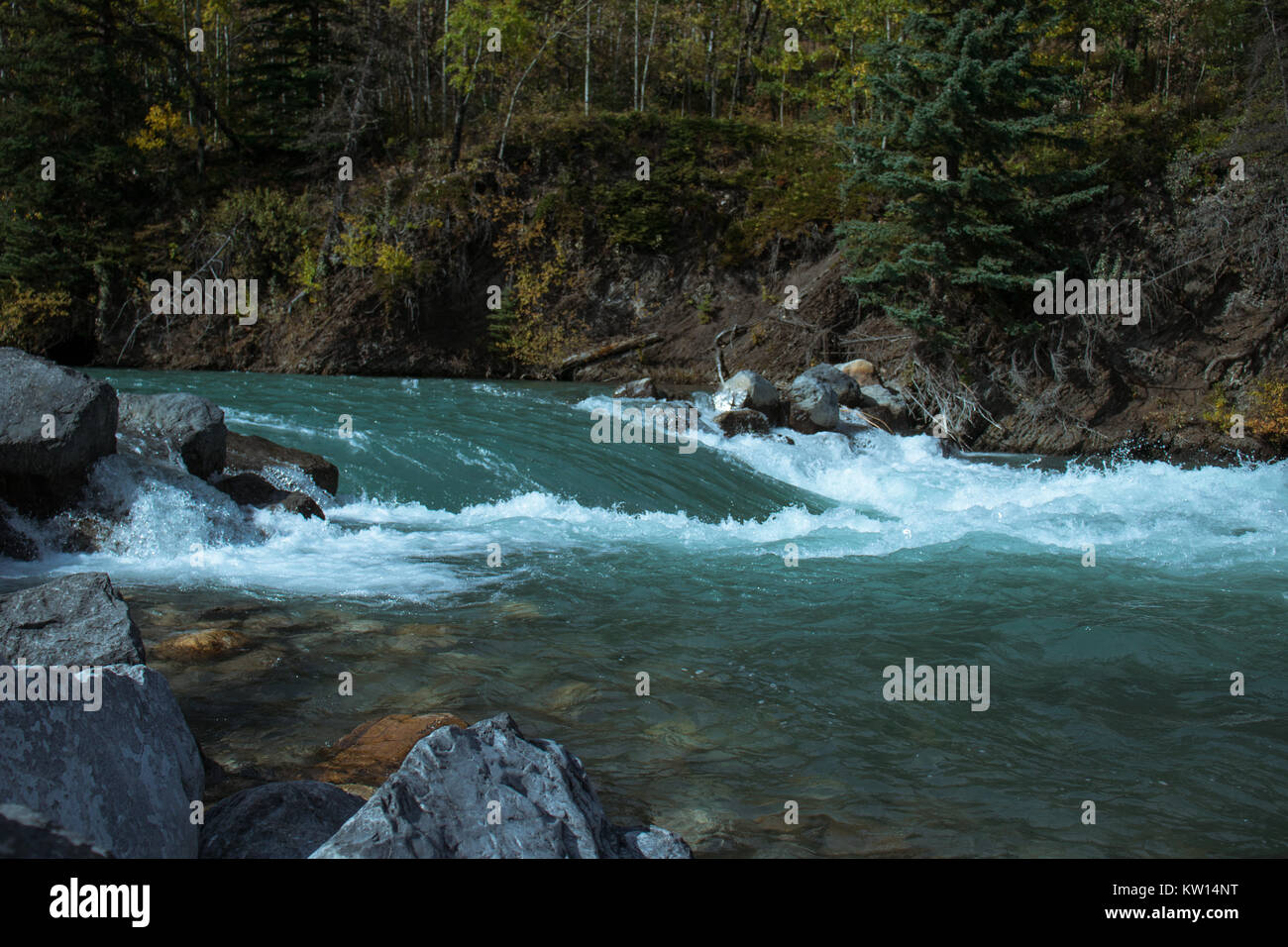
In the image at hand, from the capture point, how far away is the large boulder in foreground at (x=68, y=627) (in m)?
4.30

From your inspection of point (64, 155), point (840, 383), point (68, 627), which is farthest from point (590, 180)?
point (68, 627)

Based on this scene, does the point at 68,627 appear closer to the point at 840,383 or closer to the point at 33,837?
the point at 33,837

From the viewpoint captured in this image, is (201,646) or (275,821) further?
(201,646)

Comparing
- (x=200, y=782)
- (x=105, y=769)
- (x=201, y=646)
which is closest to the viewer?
(x=105, y=769)

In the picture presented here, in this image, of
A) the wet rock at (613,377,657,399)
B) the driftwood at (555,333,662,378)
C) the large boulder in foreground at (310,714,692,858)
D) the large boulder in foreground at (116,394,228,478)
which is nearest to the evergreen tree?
the driftwood at (555,333,662,378)

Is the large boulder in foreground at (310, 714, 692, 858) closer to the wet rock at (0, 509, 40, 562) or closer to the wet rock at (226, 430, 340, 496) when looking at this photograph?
the wet rock at (0, 509, 40, 562)

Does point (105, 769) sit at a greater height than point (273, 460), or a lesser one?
lesser

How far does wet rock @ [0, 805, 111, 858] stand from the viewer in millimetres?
2291

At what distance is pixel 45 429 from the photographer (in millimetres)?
8227

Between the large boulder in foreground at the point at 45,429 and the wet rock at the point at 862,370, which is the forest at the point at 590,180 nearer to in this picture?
the wet rock at the point at 862,370

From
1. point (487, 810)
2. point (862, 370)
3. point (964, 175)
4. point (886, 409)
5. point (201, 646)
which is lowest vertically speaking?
point (201, 646)

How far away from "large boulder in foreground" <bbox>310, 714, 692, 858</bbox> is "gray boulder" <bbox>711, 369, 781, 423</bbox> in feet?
44.1

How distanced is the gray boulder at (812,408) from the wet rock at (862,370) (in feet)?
10.2

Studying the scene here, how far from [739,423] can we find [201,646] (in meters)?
11.1
